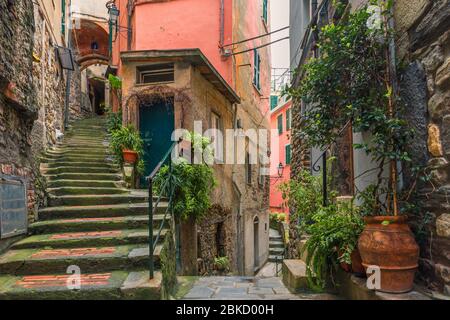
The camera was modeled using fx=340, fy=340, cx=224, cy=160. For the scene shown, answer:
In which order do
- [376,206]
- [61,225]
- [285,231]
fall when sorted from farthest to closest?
[285,231] → [61,225] → [376,206]

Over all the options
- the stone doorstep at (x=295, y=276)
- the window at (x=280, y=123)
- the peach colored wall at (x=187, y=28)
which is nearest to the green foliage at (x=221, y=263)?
the stone doorstep at (x=295, y=276)

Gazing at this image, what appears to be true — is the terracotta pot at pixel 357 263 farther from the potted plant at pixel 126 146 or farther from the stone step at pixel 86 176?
the potted plant at pixel 126 146

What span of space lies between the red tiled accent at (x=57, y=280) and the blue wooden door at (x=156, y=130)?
4.29m

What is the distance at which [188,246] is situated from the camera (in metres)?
6.06

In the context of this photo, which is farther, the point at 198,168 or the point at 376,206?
the point at 198,168

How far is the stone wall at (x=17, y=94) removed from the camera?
4.05 metres

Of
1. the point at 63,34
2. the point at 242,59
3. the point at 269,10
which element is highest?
the point at 269,10

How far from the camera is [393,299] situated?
2.64 m

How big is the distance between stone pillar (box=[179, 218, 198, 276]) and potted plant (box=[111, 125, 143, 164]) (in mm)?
2084

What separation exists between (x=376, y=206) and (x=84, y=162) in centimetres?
659

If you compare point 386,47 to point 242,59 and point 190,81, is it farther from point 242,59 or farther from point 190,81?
point 242,59

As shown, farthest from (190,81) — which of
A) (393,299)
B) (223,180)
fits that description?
(393,299)

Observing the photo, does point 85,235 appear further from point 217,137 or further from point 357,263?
point 217,137

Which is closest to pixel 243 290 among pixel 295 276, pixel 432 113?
pixel 295 276
